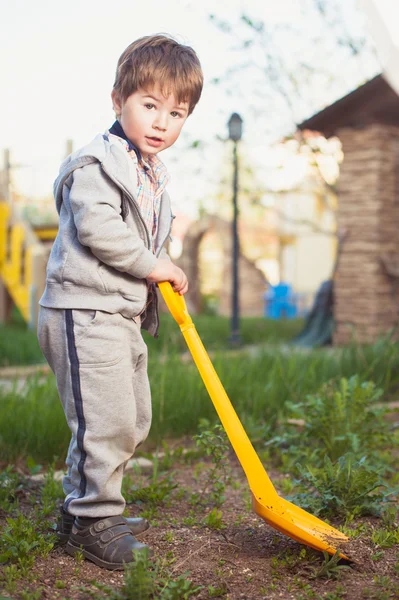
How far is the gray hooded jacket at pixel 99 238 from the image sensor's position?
6.31 ft

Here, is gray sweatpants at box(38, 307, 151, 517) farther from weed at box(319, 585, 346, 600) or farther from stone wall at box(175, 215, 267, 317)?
stone wall at box(175, 215, 267, 317)

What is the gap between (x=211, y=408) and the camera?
338 centimetres

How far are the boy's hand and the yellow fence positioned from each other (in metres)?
5.98

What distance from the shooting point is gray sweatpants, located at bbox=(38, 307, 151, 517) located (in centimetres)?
195

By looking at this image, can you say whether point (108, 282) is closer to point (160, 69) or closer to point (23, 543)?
point (160, 69)

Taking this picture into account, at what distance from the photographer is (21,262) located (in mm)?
8508

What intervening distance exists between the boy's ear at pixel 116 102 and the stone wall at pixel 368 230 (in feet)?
18.0

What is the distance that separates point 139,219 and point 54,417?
1204 millimetres

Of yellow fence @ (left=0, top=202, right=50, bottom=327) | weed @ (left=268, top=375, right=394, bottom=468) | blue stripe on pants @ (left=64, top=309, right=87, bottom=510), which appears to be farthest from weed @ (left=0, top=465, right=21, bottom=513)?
yellow fence @ (left=0, top=202, right=50, bottom=327)

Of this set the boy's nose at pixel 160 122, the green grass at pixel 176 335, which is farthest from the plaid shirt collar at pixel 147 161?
the green grass at pixel 176 335

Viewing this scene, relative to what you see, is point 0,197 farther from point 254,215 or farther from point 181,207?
point 254,215

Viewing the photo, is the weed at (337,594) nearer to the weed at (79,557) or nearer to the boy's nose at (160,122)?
the weed at (79,557)

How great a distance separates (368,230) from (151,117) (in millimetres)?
5750

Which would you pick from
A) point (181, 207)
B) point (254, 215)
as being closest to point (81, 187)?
point (181, 207)
